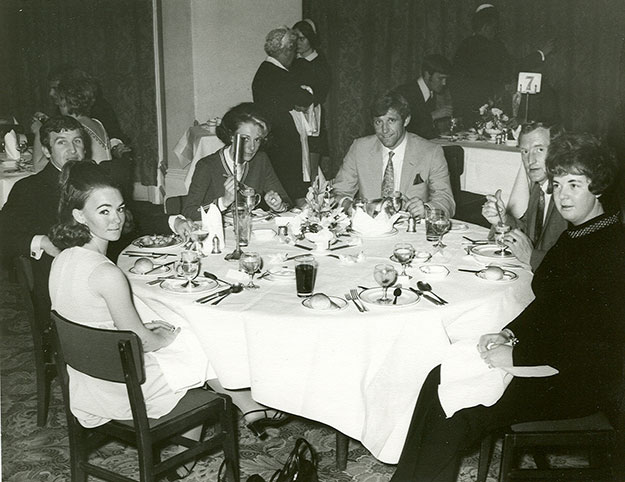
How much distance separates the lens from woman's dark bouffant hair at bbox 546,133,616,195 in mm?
2203

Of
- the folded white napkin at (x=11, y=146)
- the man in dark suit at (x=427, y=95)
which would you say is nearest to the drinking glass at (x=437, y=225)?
the man in dark suit at (x=427, y=95)

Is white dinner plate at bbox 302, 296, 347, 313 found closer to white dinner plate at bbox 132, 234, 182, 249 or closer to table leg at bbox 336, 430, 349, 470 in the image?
table leg at bbox 336, 430, 349, 470

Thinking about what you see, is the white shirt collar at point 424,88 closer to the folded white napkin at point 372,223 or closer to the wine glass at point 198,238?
the folded white napkin at point 372,223

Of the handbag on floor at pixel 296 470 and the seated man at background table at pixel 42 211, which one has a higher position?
the seated man at background table at pixel 42 211

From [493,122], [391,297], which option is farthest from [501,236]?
[493,122]

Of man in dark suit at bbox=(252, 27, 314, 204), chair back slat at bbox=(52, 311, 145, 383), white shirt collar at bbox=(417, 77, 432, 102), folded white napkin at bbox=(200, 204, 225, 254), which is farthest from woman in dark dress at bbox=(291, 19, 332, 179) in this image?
chair back slat at bbox=(52, 311, 145, 383)

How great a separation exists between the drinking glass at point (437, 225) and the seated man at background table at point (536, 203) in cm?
23

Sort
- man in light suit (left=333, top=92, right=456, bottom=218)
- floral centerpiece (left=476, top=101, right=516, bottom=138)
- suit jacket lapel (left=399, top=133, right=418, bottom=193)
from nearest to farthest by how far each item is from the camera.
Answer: man in light suit (left=333, top=92, right=456, bottom=218), suit jacket lapel (left=399, top=133, right=418, bottom=193), floral centerpiece (left=476, top=101, right=516, bottom=138)

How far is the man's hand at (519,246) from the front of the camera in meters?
2.55

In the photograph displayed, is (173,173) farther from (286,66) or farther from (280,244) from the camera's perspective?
(280,244)

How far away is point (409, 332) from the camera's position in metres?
2.06

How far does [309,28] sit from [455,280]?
5.18 metres

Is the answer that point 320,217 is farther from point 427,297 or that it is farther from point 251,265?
point 427,297

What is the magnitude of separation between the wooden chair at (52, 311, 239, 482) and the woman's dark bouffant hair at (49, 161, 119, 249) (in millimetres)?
357
